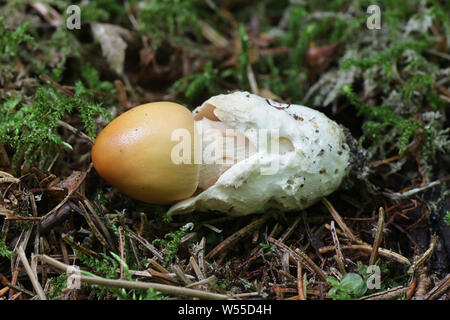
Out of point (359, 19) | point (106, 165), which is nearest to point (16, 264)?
point (106, 165)

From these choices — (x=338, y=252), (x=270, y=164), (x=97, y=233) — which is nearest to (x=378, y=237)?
(x=338, y=252)

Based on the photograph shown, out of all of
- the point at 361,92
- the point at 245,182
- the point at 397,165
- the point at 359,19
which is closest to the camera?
the point at 245,182

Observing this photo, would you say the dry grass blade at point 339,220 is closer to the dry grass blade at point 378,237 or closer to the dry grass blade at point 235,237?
the dry grass blade at point 378,237

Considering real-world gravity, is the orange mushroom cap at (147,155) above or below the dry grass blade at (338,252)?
above

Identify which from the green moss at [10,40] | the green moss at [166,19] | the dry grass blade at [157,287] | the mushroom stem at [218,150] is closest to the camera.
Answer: the dry grass blade at [157,287]

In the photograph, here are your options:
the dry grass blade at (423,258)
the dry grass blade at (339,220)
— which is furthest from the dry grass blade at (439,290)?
the dry grass blade at (339,220)

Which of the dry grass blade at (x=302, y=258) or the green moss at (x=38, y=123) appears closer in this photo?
the dry grass blade at (x=302, y=258)

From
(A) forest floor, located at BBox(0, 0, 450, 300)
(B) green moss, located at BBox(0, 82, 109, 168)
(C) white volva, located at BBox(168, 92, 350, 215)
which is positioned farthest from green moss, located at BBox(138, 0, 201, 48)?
(C) white volva, located at BBox(168, 92, 350, 215)

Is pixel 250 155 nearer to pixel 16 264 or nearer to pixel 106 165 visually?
pixel 106 165
